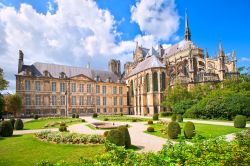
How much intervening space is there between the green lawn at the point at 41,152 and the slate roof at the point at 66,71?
134 ft

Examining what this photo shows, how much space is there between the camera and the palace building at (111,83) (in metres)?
49.6

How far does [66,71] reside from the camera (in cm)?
5634

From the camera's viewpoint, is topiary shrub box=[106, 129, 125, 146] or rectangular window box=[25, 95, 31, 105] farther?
rectangular window box=[25, 95, 31, 105]

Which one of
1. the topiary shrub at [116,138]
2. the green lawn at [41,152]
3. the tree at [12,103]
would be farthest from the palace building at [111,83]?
the topiary shrub at [116,138]

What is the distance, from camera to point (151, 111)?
52.4 m

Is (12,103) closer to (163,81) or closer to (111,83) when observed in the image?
(111,83)

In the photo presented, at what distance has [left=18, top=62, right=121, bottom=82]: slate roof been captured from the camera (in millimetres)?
51062

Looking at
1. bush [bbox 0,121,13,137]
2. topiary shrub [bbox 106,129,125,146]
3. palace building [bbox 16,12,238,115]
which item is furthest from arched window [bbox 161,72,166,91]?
topiary shrub [bbox 106,129,125,146]

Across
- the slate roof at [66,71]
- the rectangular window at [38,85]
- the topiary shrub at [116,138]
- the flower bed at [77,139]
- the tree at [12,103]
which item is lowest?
the flower bed at [77,139]

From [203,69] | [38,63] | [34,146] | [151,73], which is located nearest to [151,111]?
[151,73]

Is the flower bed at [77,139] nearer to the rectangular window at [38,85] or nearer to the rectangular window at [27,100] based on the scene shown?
the rectangular window at [27,100]

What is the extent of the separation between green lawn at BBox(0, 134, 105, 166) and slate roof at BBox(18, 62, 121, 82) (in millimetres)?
40975

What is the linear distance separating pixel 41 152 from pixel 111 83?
51.1 metres

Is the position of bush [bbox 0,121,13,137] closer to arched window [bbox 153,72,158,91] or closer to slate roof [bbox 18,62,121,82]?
slate roof [bbox 18,62,121,82]
